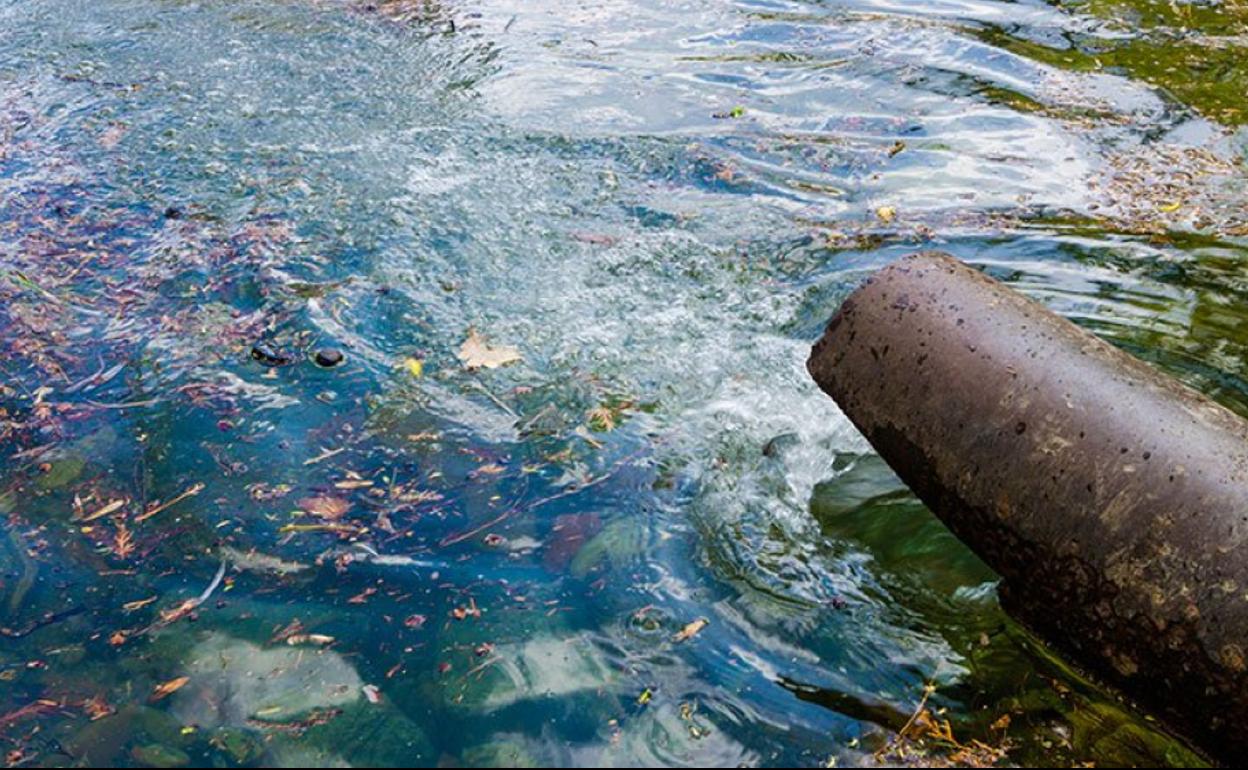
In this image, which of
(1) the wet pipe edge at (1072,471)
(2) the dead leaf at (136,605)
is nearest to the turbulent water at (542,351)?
(2) the dead leaf at (136,605)

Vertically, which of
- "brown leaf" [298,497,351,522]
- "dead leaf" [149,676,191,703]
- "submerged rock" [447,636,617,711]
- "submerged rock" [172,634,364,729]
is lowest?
"dead leaf" [149,676,191,703]

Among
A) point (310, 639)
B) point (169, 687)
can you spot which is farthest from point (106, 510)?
point (310, 639)

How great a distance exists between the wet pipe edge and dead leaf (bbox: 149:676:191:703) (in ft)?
6.66

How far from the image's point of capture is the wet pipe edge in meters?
2.45

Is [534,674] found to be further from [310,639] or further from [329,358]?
[329,358]

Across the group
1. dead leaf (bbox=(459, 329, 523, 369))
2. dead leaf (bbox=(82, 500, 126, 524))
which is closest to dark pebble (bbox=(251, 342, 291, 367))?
dead leaf (bbox=(459, 329, 523, 369))

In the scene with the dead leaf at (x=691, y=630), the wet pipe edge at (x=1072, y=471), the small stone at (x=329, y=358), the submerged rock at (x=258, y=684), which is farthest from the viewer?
the small stone at (x=329, y=358)

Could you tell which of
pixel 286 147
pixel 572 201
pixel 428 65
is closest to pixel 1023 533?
pixel 572 201

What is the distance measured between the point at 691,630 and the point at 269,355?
7.42 feet

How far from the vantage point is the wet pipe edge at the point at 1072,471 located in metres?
2.45

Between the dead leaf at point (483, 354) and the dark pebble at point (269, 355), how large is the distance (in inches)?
28.4

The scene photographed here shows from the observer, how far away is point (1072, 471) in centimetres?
262

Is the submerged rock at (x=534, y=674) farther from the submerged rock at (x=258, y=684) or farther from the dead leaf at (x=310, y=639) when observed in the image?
the dead leaf at (x=310, y=639)

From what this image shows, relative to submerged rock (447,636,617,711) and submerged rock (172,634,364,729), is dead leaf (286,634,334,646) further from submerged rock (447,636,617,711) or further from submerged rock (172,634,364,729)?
submerged rock (447,636,617,711)
